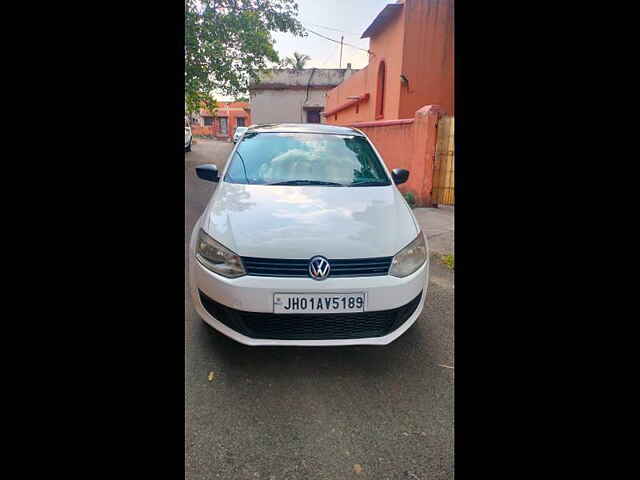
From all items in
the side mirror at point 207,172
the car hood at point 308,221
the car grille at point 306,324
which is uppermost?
the side mirror at point 207,172

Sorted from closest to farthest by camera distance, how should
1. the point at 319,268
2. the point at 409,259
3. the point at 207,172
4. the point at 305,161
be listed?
the point at 319,268
the point at 409,259
the point at 305,161
the point at 207,172

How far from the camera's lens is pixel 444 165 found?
687 cm

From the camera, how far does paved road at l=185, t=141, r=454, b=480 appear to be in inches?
59.0

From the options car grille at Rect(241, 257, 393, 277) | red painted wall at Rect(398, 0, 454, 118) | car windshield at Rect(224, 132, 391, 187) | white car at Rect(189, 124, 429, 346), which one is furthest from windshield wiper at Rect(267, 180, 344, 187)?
red painted wall at Rect(398, 0, 454, 118)

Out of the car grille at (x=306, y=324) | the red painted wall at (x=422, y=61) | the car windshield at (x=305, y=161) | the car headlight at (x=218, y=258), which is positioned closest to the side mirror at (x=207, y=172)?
the car windshield at (x=305, y=161)

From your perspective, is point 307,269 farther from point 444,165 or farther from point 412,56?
point 412,56

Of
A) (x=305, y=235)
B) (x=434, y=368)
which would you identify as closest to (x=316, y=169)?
(x=305, y=235)

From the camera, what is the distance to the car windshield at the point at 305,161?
281 cm

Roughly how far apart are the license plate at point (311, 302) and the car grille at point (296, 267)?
110 mm

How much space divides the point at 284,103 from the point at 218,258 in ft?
83.5

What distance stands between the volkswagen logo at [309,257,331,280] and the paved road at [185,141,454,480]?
59 cm

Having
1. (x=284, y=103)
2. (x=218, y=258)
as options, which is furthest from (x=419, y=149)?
(x=284, y=103)

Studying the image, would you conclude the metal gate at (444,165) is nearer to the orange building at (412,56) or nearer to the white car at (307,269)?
the orange building at (412,56)
